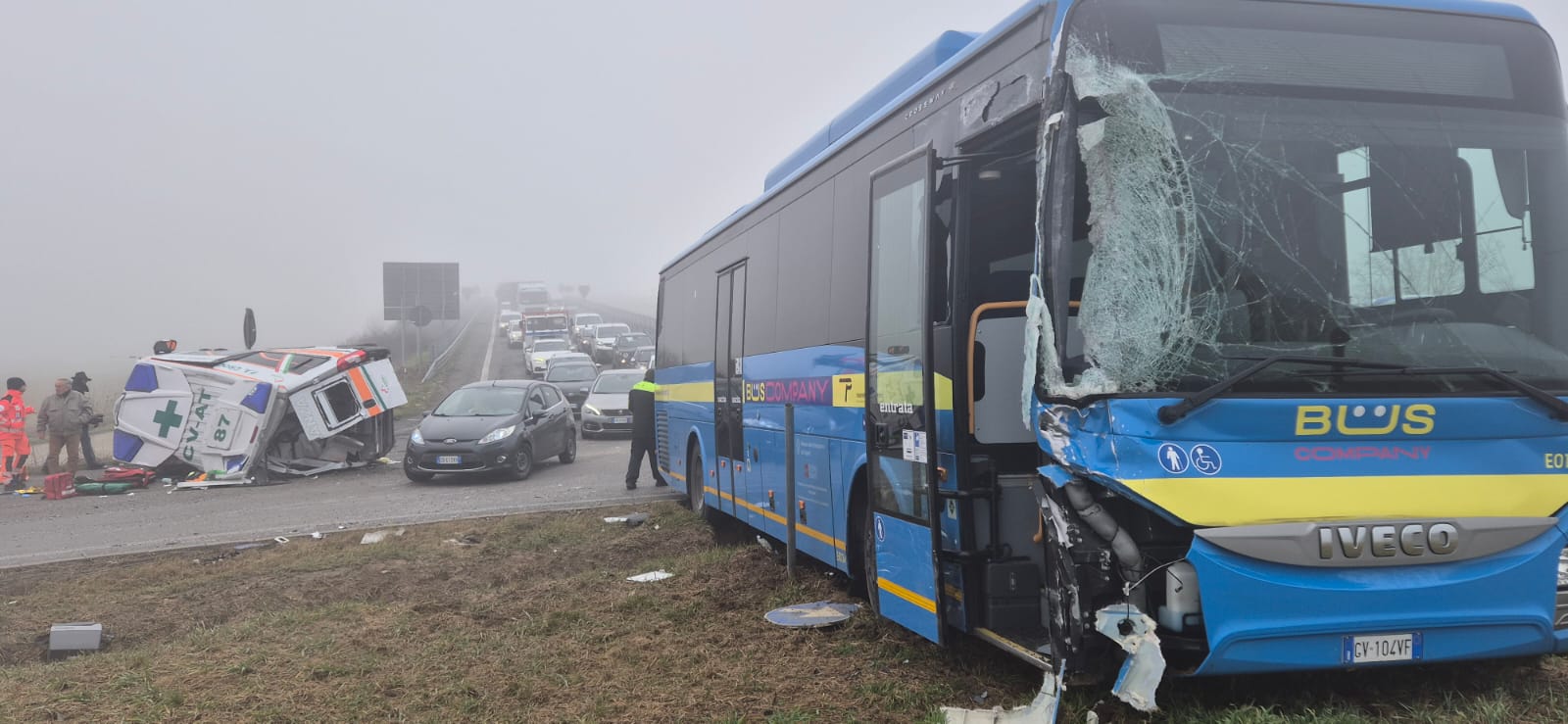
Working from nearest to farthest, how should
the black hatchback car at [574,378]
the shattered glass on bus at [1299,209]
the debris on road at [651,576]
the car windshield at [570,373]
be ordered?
1. the shattered glass on bus at [1299,209]
2. the debris on road at [651,576]
3. the black hatchback car at [574,378]
4. the car windshield at [570,373]

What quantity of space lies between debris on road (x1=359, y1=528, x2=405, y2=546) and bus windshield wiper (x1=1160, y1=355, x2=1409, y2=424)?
30.9 feet

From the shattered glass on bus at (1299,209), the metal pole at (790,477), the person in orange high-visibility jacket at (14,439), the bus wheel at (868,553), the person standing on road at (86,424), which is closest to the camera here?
the shattered glass on bus at (1299,209)

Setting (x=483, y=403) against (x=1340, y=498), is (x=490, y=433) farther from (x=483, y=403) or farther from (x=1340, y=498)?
(x=1340, y=498)

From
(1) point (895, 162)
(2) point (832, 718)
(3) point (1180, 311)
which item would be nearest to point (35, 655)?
(2) point (832, 718)

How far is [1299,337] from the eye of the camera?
4.40 metres

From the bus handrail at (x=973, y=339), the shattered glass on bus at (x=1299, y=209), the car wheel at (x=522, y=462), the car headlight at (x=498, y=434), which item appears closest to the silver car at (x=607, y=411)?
the car wheel at (x=522, y=462)

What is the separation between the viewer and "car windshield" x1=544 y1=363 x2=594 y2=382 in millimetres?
30328

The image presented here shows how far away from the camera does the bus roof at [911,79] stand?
16.1 ft

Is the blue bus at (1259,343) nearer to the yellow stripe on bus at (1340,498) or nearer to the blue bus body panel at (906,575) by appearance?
the yellow stripe on bus at (1340,498)

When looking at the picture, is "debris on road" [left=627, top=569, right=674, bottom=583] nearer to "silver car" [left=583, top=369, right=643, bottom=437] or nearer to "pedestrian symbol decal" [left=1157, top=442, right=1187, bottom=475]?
"pedestrian symbol decal" [left=1157, top=442, right=1187, bottom=475]

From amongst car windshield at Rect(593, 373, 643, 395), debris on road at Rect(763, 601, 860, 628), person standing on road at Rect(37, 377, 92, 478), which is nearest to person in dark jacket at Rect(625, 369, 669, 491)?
debris on road at Rect(763, 601, 860, 628)

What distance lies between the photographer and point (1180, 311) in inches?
174

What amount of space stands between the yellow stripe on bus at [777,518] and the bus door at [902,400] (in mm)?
1033

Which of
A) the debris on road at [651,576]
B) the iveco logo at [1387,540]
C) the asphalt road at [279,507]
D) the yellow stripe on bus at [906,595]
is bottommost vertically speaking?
the asphalt road at [279,507]
